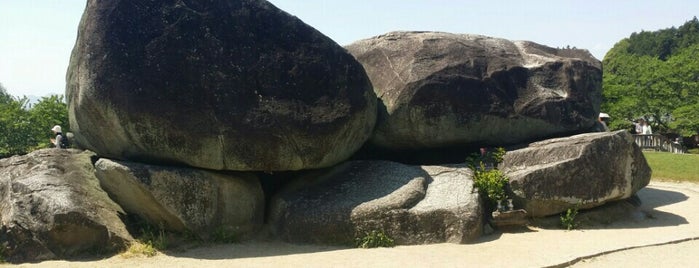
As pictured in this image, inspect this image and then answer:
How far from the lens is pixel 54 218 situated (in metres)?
8.86

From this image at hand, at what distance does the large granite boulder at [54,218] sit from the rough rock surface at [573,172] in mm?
7067

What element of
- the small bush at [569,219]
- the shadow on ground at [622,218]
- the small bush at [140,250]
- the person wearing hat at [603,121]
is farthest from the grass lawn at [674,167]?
the small bush at [140,250]

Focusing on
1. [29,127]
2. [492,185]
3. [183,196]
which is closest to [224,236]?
[183,196]

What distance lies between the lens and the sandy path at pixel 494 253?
8328 mm

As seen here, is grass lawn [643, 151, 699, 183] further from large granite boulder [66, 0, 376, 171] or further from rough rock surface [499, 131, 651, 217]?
large granite boulder [66, 0, 376, 171]

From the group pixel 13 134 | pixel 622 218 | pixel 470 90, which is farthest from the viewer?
pixel 13 134

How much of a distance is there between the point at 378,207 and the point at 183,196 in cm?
319

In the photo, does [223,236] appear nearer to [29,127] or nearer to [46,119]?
[46,119]

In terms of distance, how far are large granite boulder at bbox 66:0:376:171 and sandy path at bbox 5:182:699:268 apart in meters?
1.63

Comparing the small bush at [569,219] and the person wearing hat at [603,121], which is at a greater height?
the person wearing hat at [603,121]

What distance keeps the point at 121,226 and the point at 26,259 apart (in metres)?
1.41

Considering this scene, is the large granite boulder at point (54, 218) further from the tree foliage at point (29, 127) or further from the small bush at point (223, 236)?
the tree foliage at point (29, 127)

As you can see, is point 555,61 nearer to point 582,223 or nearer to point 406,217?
point 582,223

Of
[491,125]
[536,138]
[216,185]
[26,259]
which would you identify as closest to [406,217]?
[216,185]
